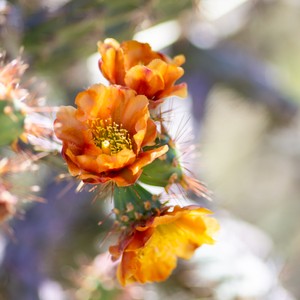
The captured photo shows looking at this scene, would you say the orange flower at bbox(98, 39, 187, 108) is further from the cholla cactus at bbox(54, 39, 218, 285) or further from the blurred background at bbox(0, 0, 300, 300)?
the blurred background at bbox(0, 0, 300, 300)

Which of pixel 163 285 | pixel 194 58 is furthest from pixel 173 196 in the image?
pixel 194 58

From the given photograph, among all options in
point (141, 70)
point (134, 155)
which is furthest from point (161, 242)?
point (141, 70)

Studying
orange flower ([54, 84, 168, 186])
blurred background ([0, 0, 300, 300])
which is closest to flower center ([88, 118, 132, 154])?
orange flower ([54, 84, 168, 186])

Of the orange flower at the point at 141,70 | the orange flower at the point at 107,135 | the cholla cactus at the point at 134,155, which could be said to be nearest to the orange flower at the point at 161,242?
the cholla cactus at the point at 134,155

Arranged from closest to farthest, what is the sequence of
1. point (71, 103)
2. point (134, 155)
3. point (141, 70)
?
point (134, 155) → point (141, 70) → point (71, 103)

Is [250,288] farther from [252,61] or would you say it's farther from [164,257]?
[252,61]

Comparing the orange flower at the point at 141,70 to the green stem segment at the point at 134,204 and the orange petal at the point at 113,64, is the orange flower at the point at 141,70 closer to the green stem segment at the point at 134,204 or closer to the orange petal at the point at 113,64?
the orange petal at the point at 113,64

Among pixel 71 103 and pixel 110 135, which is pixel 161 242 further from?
pixel 71 103
